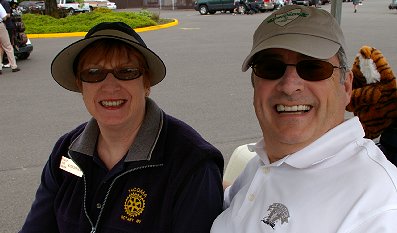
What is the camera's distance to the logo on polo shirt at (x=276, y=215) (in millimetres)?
1608

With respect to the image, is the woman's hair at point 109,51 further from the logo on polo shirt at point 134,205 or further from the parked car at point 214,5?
the parked car at point 214,5

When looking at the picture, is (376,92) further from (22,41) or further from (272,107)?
(22,41)

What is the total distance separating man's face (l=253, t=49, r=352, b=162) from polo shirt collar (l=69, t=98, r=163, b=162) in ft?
1.95

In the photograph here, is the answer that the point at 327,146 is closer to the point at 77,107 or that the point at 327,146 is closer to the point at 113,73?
the point at 113,73

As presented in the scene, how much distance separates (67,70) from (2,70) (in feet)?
28.4

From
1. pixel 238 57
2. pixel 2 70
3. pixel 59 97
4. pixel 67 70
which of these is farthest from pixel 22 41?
pixel 67 70

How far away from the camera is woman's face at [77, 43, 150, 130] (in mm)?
2123

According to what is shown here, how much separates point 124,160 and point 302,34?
37.7 inches

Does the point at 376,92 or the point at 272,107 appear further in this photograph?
the point at 376,92

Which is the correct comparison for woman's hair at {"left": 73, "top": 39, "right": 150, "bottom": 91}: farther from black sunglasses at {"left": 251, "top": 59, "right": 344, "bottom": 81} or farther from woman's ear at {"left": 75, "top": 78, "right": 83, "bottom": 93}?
black sunglasses at {"left": 251, "top": 59, "right": 344, "bottom": 81}

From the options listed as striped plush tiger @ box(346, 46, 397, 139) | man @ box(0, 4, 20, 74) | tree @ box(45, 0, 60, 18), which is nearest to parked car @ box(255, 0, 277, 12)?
tree @ box(45, 0, 60, 18)

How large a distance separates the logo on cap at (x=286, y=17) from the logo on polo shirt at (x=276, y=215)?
0.69 meters

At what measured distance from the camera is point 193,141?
210 centimetres

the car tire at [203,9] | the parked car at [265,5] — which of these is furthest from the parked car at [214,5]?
the parked car at [265,5]
